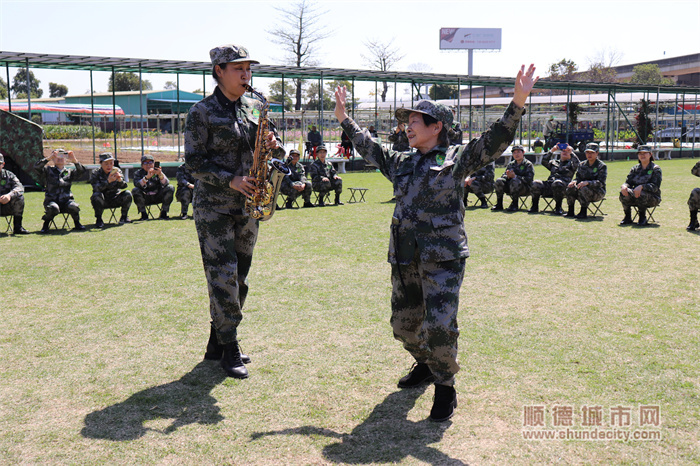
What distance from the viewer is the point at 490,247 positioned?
9.90 meters

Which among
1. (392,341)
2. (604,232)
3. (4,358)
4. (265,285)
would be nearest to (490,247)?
(604,232)

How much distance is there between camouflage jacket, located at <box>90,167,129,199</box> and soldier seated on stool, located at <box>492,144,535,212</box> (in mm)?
8555

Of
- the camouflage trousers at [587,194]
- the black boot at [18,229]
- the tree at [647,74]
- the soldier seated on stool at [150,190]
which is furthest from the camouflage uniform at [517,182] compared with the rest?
the tree at [647,74]

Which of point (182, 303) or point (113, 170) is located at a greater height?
point (113, 170)

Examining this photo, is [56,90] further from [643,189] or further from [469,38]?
[643,189]

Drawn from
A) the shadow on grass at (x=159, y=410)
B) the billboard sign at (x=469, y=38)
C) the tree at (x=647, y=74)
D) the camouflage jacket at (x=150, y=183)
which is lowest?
the shadow on grass at (x=159, y=410)

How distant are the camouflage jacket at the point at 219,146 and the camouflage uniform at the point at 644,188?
31.2ft

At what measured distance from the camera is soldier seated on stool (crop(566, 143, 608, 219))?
1298 centimetres

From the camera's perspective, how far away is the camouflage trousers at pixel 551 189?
1396 centimetres

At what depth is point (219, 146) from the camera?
15.2 ft

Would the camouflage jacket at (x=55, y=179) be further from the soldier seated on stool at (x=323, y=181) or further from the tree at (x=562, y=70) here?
the tree at (x=562, y=70)

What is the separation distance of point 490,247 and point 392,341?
16.0 ft

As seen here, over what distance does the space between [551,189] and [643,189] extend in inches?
97.7

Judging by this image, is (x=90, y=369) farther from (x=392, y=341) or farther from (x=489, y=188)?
(x=489, y=188)
